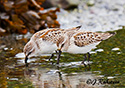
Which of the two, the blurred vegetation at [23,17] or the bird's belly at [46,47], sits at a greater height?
the blurred vegetation at [23,17]

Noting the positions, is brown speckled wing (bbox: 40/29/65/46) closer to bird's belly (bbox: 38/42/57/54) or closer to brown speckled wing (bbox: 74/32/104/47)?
bird's belly (bbox: 38/42/57/54)

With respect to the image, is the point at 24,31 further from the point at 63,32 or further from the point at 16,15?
the point at 63,32

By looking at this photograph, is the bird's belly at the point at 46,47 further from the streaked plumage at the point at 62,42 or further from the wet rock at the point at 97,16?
the wet rock at the point at 97,16

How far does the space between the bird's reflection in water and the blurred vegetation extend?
508 cm

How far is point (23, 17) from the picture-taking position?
1346 centimetres

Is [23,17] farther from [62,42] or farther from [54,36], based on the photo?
[62,42]

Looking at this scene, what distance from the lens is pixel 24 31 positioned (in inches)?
512

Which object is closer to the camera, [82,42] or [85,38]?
[82,42]

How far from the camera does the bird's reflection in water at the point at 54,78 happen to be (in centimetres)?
664

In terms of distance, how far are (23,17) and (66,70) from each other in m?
6.08

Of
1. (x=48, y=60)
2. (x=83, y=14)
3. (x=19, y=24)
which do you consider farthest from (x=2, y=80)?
(x=83, y=14)

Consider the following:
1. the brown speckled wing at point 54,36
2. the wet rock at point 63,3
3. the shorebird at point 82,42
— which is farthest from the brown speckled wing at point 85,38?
the wet rock at point 63,3

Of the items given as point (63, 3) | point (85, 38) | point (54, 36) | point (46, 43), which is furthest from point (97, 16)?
point (46, 43)

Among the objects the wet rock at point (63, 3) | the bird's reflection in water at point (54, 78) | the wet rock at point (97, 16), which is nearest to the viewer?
the bird's reflection in water at point (54, 78)
